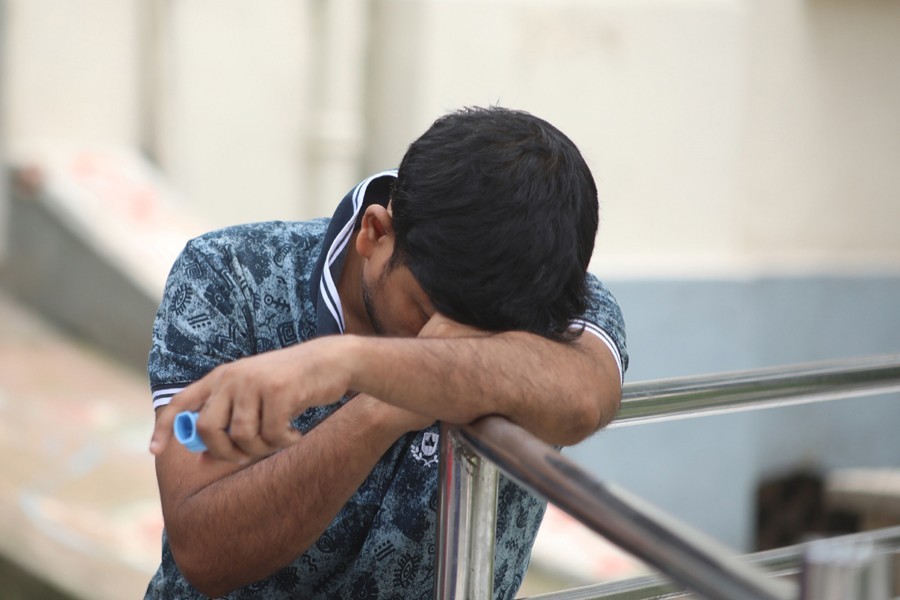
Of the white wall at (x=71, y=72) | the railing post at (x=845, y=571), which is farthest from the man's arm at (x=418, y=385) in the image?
the white wall at (x=71, y=72)

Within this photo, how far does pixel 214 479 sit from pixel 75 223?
3.50m

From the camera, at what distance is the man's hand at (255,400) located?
4.30ft

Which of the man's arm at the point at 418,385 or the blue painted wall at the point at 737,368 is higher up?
the man's arm at the point at 418,385

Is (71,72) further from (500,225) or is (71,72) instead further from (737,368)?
(500,225)

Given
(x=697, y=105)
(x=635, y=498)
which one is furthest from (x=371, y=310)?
(x=697, y=105)

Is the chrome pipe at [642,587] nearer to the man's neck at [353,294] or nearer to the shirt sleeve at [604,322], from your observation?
the shirt sleeve at [604,322]

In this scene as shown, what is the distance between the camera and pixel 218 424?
51.5 inches

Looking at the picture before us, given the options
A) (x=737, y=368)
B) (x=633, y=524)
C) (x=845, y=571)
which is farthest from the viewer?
(x=737, y=368)

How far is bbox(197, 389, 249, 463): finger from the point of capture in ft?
4.29

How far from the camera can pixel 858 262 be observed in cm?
655

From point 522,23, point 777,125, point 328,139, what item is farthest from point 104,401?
point 777,125

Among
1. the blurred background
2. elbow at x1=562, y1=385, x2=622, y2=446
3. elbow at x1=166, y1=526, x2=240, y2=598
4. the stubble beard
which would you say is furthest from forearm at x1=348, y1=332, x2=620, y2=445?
the blurred background

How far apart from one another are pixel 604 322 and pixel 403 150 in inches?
136

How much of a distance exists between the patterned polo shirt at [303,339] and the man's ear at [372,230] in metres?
0.04
